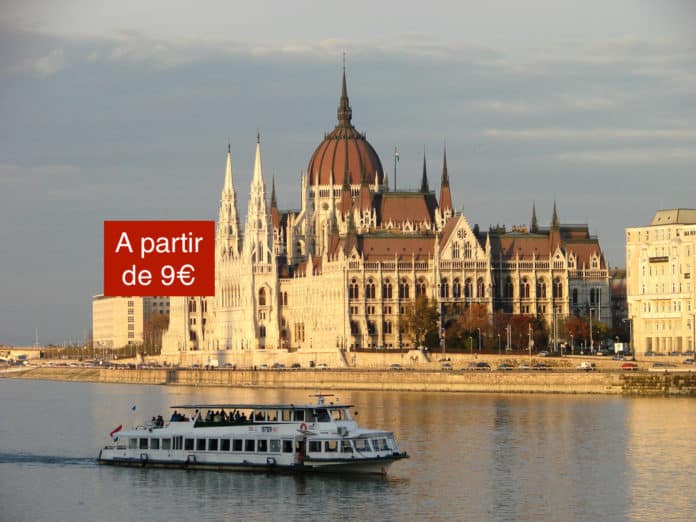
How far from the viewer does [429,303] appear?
18225 centimetres

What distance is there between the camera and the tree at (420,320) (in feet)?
578

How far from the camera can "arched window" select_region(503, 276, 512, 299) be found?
622 ft

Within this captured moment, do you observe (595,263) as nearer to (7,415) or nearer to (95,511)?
(7,415)

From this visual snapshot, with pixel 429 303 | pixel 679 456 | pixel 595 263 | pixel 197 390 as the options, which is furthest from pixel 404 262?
pixel 679 456

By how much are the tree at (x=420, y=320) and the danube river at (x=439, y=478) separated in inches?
2422

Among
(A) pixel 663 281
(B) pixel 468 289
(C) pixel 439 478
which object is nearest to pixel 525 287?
(B) pixel 468 289

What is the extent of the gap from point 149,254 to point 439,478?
2524 centimetres

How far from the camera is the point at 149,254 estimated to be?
9719 centimetres

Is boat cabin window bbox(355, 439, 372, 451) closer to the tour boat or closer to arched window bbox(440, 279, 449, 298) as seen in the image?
the tour boat

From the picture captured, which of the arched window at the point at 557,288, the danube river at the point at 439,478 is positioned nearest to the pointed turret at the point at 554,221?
the arched window at the point at 557,288

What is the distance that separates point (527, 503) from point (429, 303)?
363 ft

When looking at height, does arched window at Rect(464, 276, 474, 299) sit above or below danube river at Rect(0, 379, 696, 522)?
above

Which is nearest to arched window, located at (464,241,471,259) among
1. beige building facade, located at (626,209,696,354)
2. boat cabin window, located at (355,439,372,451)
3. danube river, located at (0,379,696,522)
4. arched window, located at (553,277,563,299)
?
arched window, located at (553,277,563,299)

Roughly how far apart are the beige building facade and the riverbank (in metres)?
23.5
